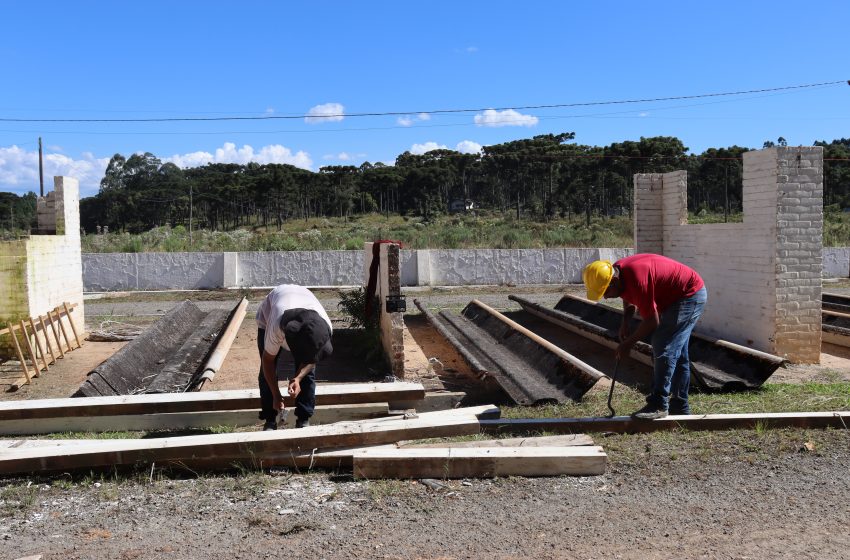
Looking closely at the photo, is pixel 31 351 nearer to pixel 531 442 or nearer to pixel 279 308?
pixel 279 308

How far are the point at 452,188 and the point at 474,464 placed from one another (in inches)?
2291

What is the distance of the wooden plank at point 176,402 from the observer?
607cm

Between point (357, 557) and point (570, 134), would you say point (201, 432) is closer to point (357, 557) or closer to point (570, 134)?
point (357, 557)

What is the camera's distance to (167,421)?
6.14 m

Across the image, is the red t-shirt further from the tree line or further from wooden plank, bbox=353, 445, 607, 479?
the tree line

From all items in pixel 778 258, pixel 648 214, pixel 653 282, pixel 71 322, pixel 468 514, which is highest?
pixel 648 214

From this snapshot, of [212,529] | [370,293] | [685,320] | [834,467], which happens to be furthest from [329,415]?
[370,293]

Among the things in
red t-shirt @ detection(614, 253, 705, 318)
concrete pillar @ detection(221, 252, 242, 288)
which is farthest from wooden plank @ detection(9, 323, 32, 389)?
concrete pillar @ detection(221, 252, 242, 288)

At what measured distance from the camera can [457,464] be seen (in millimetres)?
4883

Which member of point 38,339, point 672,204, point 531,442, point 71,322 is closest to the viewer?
point 531,442

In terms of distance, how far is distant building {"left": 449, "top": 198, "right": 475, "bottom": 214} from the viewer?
57903 millimetres

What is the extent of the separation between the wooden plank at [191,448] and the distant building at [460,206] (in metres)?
52.2

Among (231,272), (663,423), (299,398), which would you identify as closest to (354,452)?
(299,398)

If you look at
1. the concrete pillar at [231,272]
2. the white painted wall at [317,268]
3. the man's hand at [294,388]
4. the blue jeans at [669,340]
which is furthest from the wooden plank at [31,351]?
the concrete pillar at [231,272]
